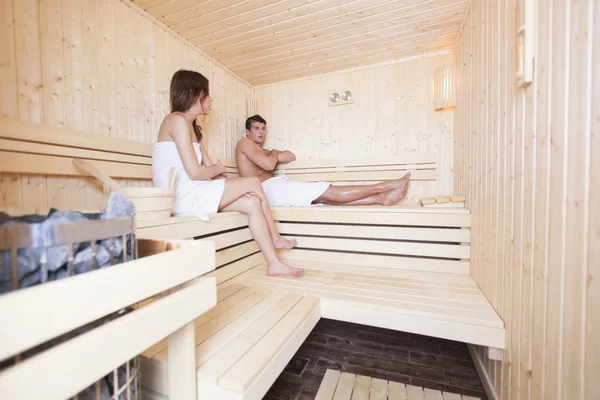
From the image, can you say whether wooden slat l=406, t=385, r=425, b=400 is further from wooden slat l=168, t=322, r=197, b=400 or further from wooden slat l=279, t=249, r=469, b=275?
wooden slat l=168, t=322, r=197, b=400

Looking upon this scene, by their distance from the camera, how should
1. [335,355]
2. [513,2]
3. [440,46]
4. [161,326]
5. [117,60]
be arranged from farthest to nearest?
[440,46] < [117,60] < [335,355] < [513,2] < [161,326]

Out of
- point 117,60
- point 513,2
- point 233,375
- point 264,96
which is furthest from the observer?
point 264,96

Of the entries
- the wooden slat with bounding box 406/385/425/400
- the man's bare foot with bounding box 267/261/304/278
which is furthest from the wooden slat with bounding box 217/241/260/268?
the wooden slat with bounding box 406/385/425/400

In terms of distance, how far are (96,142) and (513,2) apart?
2.40 m

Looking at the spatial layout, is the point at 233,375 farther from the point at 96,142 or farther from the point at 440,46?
the point at 440,46

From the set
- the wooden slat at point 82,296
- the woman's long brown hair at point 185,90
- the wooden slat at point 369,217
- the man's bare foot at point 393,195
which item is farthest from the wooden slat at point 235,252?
the man's bare foot at point 393,195

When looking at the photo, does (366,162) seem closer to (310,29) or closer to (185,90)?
(310,29)

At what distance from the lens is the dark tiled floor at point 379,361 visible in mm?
1474

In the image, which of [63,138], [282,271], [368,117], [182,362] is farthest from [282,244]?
[368,117]

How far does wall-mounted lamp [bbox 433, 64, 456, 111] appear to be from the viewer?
8.55 feet

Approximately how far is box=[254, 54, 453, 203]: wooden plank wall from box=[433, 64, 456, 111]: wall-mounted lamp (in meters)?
0.29

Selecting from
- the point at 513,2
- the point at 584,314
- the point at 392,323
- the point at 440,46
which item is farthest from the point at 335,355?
the point at 440,46

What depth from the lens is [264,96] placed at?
3.74 metres

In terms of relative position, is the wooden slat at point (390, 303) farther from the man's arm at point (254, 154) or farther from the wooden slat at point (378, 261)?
the man's arm at point (254, 154)
